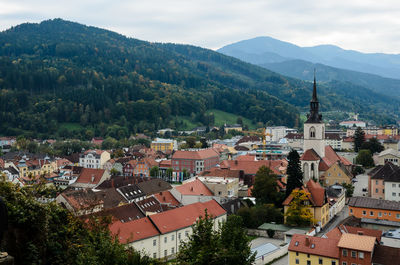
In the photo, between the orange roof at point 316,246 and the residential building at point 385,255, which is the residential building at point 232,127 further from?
the residential building at point 385,255

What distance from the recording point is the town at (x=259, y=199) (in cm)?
2520

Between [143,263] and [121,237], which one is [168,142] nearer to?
[121,237]

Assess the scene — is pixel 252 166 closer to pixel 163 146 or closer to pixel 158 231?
pixel 158 231

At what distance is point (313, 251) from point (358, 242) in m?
2.74

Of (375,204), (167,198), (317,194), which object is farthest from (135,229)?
(375,204)

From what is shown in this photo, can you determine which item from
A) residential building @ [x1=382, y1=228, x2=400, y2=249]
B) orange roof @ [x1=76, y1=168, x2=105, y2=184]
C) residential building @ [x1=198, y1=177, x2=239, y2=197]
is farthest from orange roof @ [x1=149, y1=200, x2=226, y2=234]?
orange roof @ [x1=76, y1=168, x2=105, y2=184]

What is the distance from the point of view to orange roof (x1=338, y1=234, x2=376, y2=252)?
2307cm

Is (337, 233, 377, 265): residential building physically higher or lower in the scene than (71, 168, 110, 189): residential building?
higher

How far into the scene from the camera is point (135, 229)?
28109 millimetres

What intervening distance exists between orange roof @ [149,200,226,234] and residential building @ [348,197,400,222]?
1182 centimetres

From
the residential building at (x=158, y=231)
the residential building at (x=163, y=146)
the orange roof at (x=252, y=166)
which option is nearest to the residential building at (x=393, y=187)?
the orange roof at (x=252, y=166)

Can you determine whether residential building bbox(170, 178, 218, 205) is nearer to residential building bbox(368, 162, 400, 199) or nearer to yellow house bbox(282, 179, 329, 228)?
yellow house bbox(282, 179, 329, 228)

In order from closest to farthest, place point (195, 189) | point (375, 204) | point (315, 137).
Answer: point (375, 204)
point (195, 189)
point (315, 137)

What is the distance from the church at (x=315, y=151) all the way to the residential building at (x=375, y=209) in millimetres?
14858
